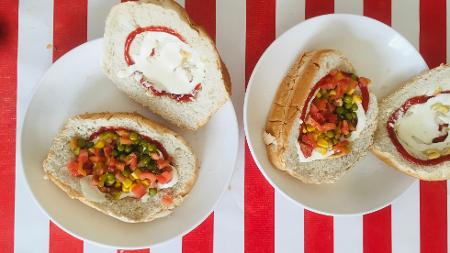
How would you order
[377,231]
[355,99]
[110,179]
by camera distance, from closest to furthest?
[110,179]
[355,99]
[377,231]

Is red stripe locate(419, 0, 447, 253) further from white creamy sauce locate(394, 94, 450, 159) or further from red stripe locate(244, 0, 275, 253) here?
red stripe locate(244, 0, 275, 253)

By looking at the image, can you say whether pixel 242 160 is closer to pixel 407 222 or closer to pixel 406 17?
pixel 407 222

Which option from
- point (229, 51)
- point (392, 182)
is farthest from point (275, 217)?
point (229, 51)

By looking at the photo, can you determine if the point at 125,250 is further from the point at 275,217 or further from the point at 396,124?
the point at 396,124

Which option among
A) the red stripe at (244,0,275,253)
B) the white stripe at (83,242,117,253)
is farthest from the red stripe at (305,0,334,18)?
the white stripe at (83,242,117,253)

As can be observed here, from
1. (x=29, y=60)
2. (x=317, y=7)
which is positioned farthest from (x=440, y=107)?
(x=29, y=60)

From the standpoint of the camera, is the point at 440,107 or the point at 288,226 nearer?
the point at 440,107

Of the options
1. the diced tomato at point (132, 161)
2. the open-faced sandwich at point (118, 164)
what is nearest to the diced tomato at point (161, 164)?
the open-faced sandwich at point (118, 164)
